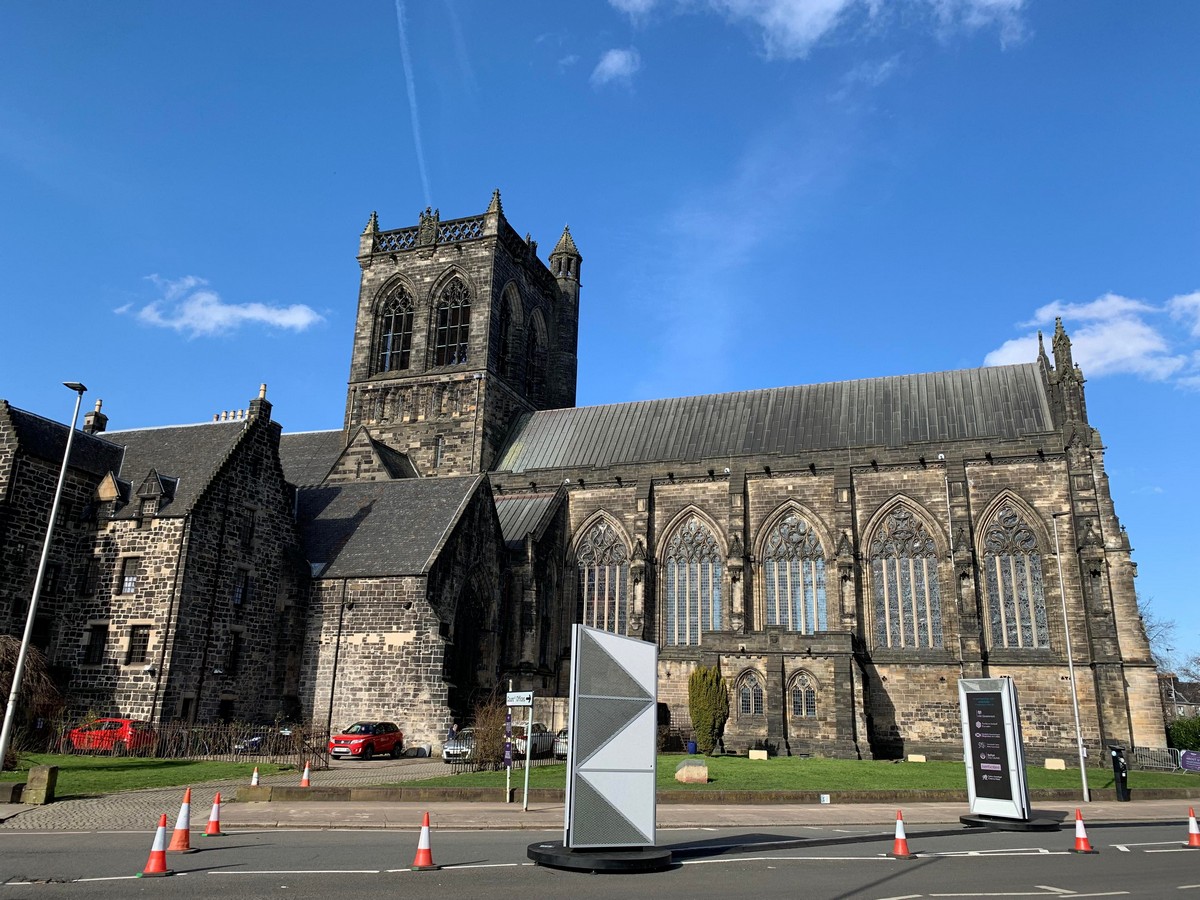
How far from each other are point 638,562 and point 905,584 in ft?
36.6

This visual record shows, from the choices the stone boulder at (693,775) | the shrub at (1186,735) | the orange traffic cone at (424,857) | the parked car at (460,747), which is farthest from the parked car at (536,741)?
the shrub at (1186,735)

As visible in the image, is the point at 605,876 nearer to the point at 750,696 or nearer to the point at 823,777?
the point at 823,777

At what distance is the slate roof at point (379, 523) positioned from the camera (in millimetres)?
33312

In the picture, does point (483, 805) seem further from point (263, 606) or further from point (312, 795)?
point (263, 606)

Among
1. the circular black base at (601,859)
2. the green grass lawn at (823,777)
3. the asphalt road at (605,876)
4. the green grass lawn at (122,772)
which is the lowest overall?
the asphalt road at (605,876)

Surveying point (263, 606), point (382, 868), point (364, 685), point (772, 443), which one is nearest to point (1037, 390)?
point (772, 443)

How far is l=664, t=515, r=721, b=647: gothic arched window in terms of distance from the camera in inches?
1554

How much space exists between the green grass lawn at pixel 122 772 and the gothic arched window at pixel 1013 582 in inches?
1056

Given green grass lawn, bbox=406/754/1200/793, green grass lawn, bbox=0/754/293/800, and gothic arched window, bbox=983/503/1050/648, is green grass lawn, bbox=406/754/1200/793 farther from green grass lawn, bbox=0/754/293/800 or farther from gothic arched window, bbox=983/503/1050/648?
green grass lawn, bbox=0/754/293/800

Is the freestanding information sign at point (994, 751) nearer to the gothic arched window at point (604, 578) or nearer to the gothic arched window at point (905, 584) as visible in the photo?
the gothic arched window at point (905, 584)

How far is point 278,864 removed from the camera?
11648 mm

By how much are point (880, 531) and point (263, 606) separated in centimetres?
2471

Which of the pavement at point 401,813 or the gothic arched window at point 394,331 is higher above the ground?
the gothic arched window at point 394,331

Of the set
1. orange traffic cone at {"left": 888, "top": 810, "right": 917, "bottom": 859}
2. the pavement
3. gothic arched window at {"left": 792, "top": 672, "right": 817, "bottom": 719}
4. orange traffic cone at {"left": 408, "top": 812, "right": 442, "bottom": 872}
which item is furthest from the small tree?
orange traffic cone at {"left": 408, "top": 812, "right": 442, "bottom": 872}
